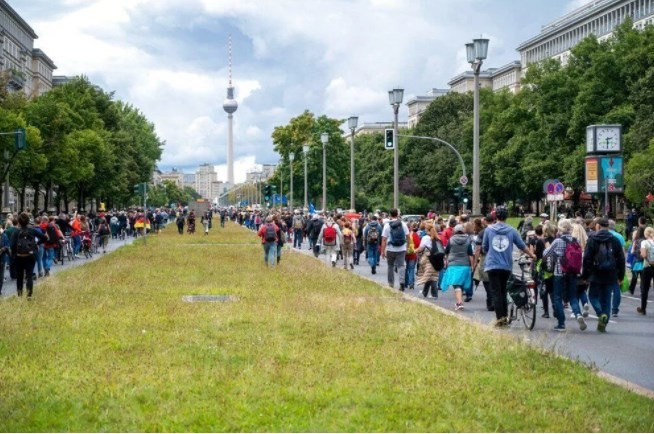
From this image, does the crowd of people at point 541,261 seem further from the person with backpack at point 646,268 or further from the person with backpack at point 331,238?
the person with backpack at point 331,238

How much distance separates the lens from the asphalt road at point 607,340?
41.1ft

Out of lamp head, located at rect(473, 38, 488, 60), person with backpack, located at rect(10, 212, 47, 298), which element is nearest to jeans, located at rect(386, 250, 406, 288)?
person with backpack, located at rect(10, 212, 47, 298)

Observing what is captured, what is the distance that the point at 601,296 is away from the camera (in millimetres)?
17047

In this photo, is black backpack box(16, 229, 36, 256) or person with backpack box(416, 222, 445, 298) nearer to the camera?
black backpack box(16, 229, 36, 256)

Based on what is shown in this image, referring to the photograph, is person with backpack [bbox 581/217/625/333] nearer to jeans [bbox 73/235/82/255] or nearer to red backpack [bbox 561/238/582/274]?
red backpack [bbox 561/238/582/274]

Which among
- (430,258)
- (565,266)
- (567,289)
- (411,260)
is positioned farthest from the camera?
(411,260)

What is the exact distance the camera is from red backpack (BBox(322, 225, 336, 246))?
3297 centimetres

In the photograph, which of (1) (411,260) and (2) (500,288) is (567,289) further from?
(1) (411,260)

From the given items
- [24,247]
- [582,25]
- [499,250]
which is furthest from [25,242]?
[582,25]

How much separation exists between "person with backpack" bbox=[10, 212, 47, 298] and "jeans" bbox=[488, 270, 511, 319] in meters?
9.14

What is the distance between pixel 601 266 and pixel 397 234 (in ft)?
25.3

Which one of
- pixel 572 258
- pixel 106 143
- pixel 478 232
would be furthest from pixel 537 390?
pixel 106 143

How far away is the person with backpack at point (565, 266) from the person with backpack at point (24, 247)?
31.6 feet

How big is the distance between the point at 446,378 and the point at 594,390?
141cm
